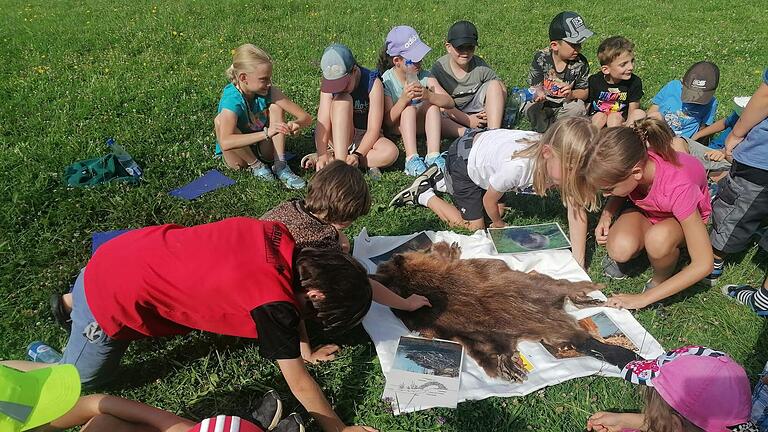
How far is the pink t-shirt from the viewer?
9.51 feet

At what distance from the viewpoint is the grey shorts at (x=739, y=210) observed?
A: 3.21 metres

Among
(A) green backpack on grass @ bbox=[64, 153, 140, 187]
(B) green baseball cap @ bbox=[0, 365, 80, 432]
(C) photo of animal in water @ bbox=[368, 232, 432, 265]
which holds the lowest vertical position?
(C) photo of animal in water @ bbox=[368, 232, 432, 265]

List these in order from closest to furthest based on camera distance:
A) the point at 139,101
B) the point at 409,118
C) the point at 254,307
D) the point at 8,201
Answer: the point at 254,307 → the point at 8,201 → the point at 409,118 → the point at 139,101

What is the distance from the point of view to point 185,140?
4934 mm

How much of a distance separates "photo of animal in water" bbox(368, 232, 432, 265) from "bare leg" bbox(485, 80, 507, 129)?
183 centimetres

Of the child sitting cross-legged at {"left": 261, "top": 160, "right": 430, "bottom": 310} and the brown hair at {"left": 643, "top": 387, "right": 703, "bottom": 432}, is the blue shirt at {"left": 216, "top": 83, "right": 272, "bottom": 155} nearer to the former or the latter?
the child sitting cross-legged at {"left": 261, "top": 160, "right": 430, "bottom": 310}

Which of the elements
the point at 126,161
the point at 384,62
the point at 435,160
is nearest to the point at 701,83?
the point at 435,160

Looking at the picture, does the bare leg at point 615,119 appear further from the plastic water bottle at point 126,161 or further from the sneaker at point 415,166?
the plastic water bottle at point 126,161

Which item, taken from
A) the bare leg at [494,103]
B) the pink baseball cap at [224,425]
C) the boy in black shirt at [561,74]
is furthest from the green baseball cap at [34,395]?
the boy in black shirt at [561,74]

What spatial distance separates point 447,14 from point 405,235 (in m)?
6.70

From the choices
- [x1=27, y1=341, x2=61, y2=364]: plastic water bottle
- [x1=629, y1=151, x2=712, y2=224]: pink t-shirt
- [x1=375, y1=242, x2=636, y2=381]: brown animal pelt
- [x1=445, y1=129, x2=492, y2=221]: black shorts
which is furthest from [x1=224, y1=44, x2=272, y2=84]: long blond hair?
[x1=629, y1=151, x2=712, y2=224]: pink t-shirt

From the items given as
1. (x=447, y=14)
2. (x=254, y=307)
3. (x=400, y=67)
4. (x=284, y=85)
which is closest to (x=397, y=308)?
(x=254, y=307)

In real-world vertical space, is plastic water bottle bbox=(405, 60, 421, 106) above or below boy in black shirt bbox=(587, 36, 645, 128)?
above

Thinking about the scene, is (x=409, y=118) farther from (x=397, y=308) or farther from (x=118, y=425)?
(x=118, y=425)
